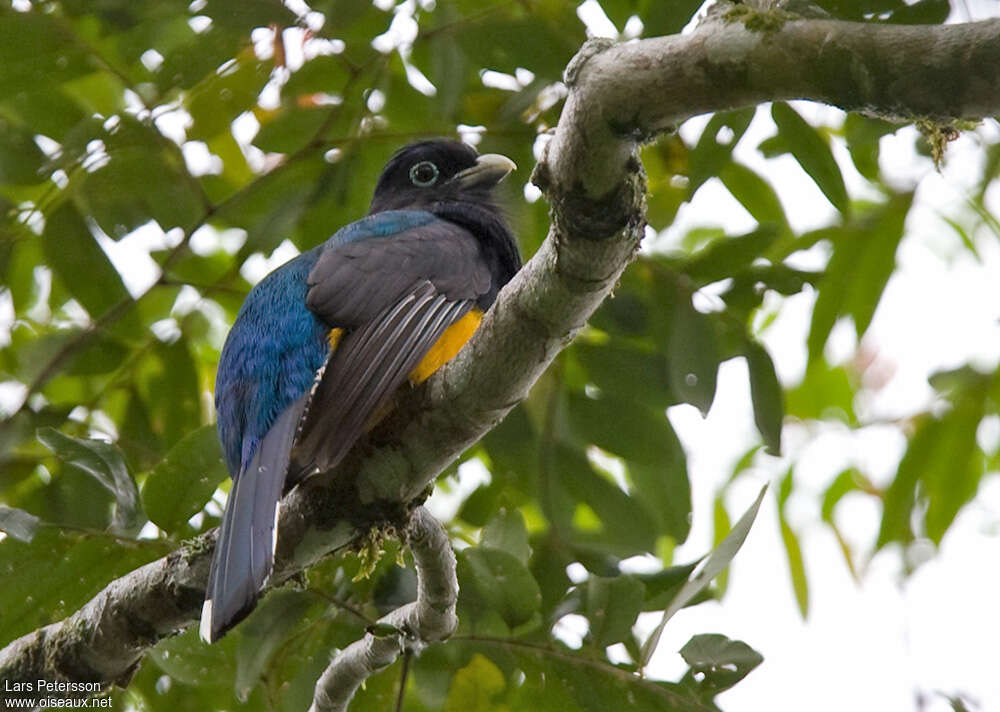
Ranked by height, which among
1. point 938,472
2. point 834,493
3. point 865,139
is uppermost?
point 865,139

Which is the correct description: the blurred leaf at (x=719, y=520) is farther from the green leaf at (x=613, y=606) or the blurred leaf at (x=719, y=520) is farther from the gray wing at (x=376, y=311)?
the green leaf at (x=613, y=606)

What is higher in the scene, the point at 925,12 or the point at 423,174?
the point at 925,12

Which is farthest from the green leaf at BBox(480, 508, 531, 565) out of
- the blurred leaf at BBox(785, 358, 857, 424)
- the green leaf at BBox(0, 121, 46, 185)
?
the blurred leaf at BBox(785, 358, 857, 424)

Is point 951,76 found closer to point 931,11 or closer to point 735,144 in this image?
point 931,11

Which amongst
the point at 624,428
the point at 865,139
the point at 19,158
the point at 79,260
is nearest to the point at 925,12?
the point at 865,139

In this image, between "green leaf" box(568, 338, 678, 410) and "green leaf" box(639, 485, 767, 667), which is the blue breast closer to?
"green leaf" box(568, 338, 678, 410)

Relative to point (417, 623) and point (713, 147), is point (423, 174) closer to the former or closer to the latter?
point (713, 147)

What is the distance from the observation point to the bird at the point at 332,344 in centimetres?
324

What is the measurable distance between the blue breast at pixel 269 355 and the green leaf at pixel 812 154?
1.34m

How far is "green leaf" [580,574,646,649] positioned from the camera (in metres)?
3.46

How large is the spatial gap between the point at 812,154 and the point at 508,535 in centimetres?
147

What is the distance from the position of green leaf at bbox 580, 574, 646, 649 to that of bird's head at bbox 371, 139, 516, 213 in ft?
6.01

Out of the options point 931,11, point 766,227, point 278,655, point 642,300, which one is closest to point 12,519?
point 278,655

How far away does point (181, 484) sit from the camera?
3699 mm
